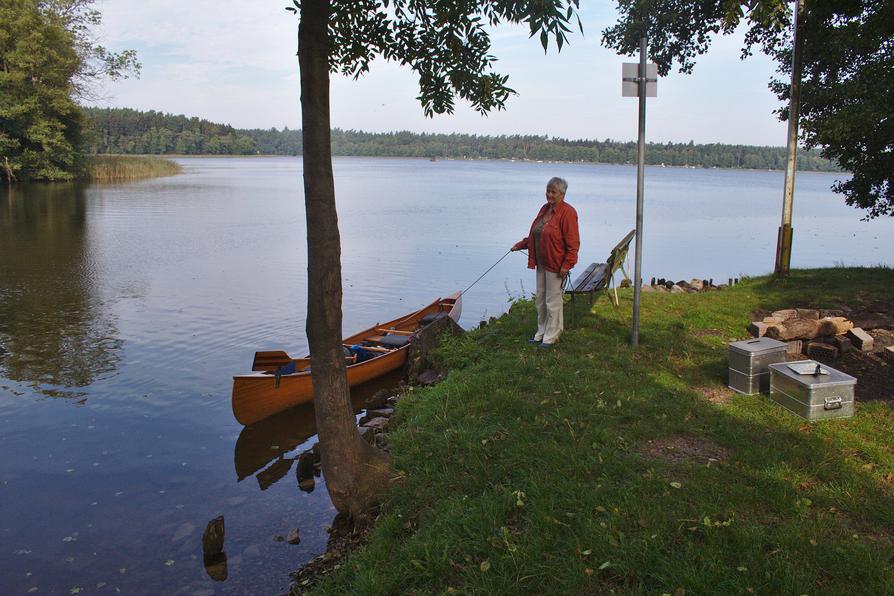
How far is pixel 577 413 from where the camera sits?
19.4 ft

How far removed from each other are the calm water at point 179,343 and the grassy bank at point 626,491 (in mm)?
1440

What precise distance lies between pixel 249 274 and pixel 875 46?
1496 centimetres

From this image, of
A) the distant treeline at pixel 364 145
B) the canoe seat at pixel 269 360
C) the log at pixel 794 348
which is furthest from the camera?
the distant treeline at pixel 364 145

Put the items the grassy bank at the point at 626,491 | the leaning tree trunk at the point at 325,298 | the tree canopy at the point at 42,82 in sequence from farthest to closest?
the tree canopy at the point at 42,82 → the leaning tree trunk at the point at 325,298 → the grassy bank at the point at 626,491

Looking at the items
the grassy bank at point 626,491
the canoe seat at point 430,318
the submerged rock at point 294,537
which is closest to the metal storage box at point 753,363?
the grassy bank at point 626,491

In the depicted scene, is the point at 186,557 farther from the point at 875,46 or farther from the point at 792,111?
the point at 875,46

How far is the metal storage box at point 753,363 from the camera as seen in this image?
620cm

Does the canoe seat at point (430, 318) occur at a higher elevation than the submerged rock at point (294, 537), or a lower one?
higher

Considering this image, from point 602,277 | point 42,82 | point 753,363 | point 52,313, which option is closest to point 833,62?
point 602,277

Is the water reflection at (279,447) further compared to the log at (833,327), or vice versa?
the log at (833,327)

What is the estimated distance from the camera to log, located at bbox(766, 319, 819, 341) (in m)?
7.67

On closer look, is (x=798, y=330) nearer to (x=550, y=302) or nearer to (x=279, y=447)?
(x=550, y=302)

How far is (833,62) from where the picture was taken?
1288cm

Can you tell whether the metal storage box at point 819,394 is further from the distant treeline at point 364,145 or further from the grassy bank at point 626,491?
the distant treeline at point 364,145
